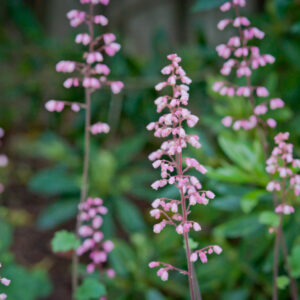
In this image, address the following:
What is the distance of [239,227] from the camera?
76.7 inches

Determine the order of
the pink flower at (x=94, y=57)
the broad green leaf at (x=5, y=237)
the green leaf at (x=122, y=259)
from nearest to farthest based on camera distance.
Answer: the pink flower at (x=94, y=57) < the broad green leaf at (x=5, y=237) < the green leaf at (x=122, y=259)

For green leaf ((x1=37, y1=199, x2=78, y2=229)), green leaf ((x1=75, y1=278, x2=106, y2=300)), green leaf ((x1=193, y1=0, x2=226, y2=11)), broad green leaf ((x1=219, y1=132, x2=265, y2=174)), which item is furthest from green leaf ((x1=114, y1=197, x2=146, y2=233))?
green leaf ((x1=193, y1=0, x2=226, y2=11))

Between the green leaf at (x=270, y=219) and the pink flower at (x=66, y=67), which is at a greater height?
the pink flower at (x=66, y=67)

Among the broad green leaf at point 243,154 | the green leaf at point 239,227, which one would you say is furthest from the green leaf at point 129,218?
the broad green leaf at point 243,154

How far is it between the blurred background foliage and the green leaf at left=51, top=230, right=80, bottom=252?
1.48 feet

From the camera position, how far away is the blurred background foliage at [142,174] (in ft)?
6.44

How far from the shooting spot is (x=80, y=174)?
2.79 m

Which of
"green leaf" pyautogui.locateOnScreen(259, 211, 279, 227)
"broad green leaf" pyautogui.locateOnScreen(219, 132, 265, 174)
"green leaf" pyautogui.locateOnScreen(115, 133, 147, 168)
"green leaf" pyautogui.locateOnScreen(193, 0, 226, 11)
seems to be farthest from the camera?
"green leaf" pyautogui.locateOnScreen(115, 133, 147, 168)

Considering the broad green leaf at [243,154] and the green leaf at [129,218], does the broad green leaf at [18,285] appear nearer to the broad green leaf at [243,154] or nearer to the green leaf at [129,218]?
the green leaf at [129,218]

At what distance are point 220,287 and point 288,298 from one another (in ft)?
1.25

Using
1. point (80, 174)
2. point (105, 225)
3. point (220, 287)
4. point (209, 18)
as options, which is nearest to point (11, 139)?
point (80, 174)

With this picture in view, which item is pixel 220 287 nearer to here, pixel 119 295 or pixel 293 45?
pixel 119 295

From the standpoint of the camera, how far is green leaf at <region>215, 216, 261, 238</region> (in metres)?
1.92

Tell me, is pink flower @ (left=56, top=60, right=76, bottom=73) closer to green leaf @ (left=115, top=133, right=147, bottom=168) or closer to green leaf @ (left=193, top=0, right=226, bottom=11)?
green leaf @ (left=193, top=0, right=226, bottom=11)
